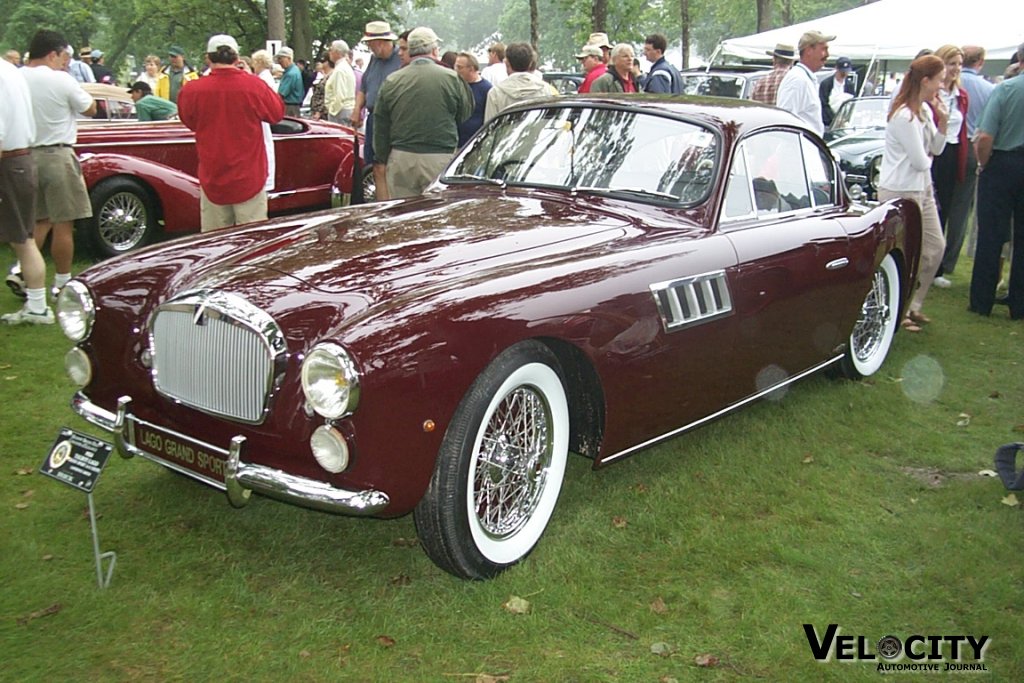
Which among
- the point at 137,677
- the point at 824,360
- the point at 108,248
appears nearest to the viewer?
the point at 137,677

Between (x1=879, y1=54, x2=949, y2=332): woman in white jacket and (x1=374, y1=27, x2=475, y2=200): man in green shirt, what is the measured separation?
3.20 m

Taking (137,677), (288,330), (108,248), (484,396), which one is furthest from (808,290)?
(108,248)

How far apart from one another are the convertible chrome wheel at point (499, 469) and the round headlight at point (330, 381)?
43cm

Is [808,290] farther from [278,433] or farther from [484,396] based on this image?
[278,433]

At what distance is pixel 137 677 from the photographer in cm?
288

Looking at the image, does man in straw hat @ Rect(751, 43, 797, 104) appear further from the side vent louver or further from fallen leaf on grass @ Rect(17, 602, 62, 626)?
fallen leaf on grass @ Rect(17, 602, 62, 626)

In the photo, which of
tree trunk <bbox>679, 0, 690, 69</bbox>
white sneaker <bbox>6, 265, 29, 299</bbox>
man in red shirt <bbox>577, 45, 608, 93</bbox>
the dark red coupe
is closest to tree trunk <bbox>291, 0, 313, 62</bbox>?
tree trunk <bbox>679, 0, 690, 69</bbox>

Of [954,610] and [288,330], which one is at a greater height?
[288,330]

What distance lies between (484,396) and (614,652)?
3.10 feet

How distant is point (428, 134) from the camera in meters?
7.23

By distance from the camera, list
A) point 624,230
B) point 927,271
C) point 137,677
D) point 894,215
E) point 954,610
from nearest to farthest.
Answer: point 137,677, point 954,610, point 624,230, point 894,215, point 927,271

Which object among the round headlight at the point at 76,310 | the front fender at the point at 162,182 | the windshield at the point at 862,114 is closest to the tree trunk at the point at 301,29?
the windshield at the point at 862,114

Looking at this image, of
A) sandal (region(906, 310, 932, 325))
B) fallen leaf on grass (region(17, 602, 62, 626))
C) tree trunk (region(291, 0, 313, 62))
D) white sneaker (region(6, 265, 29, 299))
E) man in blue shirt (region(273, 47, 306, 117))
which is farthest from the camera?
tree trunk (region(291, 0, 313, 62))

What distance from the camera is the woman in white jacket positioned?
21.3 feet
